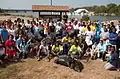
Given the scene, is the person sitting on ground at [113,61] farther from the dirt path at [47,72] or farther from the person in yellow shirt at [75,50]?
the person in yellow shirt at [75,50]

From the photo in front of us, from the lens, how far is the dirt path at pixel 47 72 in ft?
41.5

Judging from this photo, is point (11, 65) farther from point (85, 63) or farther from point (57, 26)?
point (57, 26)

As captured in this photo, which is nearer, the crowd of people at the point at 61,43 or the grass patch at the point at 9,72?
the grass patch at the point at 9,72

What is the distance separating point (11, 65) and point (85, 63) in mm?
3595

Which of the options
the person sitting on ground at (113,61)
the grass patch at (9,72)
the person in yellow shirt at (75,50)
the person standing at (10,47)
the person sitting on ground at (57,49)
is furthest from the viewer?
the person sitting on ground at (57,49)

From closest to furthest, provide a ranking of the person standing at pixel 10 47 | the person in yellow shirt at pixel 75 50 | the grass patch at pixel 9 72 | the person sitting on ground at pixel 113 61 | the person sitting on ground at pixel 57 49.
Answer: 1. the grass patch at pixel 9 72
2. the person sitting on ground at pixel 113 61
3. the person standing at pixel 10 47
4. the person in yellow shirt at pixel 75 50
5. the person sitting on ground at pixel 57 49

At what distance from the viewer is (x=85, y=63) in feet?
49.1

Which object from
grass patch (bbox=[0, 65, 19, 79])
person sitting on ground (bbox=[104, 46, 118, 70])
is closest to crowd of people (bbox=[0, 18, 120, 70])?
person sitting on ground (bbox=[104, 46, 118, 70])

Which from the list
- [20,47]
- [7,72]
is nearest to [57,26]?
[20,47]

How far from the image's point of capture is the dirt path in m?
12.6

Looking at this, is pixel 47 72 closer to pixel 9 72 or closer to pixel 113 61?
pixel 9 72

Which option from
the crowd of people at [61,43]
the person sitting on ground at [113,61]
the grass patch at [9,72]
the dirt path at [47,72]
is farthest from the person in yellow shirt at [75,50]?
the grass patch at [9,72]

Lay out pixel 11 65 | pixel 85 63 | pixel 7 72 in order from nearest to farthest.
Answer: pixel 7 72, pixel 11 65, pixel 85 63

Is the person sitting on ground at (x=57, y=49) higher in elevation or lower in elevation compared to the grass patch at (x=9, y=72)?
higher
